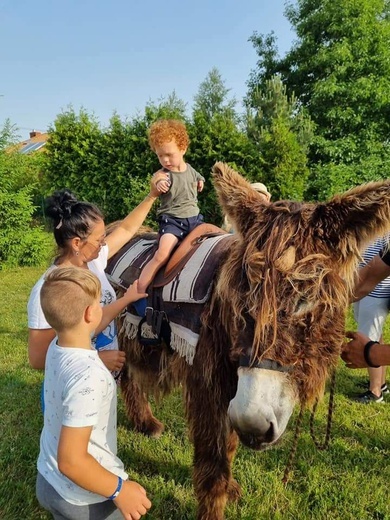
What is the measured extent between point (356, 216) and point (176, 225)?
168 cm

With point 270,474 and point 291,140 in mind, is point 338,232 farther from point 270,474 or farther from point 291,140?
point 291,140

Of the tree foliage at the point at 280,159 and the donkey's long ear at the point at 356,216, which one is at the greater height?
the tree foliage at the point at 280,159

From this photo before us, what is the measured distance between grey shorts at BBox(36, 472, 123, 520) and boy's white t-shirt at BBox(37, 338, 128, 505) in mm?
26

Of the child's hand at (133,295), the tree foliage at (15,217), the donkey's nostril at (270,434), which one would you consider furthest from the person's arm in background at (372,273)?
the tree foliage at (15,217)

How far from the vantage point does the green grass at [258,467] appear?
2.75 m

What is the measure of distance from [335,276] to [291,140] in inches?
487

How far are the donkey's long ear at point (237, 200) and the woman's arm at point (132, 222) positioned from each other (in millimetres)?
1069

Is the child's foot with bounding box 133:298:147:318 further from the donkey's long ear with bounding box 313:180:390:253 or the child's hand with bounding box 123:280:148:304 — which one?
the donkey's long ear with bounding box 313:180:390:253

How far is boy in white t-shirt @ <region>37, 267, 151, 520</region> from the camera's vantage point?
1.45 meters

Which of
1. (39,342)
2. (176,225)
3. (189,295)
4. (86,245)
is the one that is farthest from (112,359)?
(176,225)

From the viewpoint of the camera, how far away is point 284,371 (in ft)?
5.51

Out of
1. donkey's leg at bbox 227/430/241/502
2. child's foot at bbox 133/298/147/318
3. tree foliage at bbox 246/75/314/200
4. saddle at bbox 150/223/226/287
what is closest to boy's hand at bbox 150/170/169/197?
saddle at bbox 150/223/226/287

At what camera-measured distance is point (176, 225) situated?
3178mm

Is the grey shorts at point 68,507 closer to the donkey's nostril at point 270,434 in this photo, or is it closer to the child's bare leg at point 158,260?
the donkey's nostril at point 270,434
